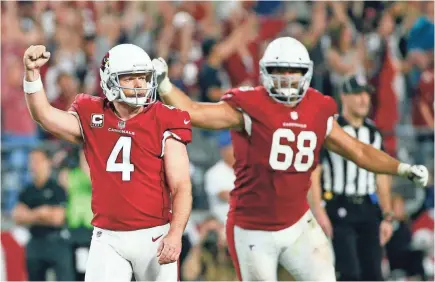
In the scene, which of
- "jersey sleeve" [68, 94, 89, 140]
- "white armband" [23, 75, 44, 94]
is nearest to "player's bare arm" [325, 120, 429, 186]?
"jersey sleeve" [68, 94, 89, 140]

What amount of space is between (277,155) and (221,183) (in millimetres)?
3040

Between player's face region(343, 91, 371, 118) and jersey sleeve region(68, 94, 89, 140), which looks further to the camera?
player's face region(343, 91, 371, 118)

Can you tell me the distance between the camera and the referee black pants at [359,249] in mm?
8266

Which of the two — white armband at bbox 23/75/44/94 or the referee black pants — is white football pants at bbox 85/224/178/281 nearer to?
white armband at bbox 23/75/44/94

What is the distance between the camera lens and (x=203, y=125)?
22.1 feet

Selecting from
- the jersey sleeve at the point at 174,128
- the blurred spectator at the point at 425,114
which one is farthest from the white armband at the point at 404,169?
the blurred spectator at the point at 425,114

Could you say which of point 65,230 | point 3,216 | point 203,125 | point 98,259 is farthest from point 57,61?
point 98,259

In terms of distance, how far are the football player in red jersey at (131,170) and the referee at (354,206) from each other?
247 cm

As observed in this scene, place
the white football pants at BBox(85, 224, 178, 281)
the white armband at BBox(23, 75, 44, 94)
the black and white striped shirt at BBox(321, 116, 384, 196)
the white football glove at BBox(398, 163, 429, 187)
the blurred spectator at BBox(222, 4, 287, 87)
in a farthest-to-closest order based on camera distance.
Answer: the blurred spectator at BBox(222, 4, 287, 87) < the black and white striped shirt at BBox(321, 116, 384, 196) < the white football glove at BBox(398, 163, 429, 187) < the white football pants at BBox(85, 224, 178, 281) < the white armband at BBox(23, 75, 44, 94)

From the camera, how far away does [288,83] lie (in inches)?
267

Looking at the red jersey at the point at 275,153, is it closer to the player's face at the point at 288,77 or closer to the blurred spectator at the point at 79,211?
the player's face at the point at 288,77

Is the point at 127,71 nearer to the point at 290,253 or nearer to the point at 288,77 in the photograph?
the point at 288,77

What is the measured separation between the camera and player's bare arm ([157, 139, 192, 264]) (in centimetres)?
570

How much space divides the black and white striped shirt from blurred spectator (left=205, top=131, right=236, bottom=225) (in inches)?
57.3
